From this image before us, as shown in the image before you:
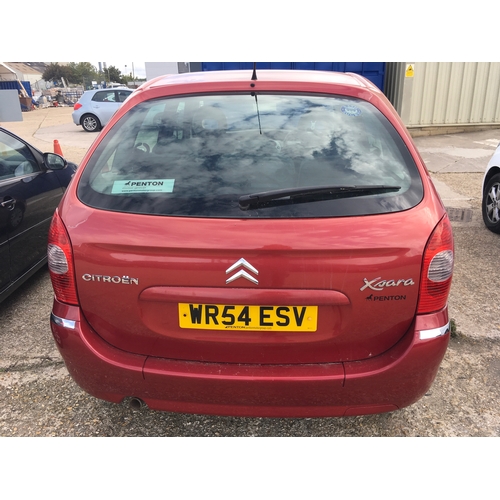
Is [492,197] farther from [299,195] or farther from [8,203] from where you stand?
[8,203]

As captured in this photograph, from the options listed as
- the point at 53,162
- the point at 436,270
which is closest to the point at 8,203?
the point at 53,162

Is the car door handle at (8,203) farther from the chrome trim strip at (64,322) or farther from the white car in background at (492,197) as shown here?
the white car in background at (492,197)

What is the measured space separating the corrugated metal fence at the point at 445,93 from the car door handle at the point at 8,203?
35.8 ft

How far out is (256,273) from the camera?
1729 mm

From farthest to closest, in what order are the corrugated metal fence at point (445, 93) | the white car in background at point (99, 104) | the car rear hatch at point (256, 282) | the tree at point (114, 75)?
the tree at point (114, 75), the white car in background at point (99, 104), the corrugated metal fence at point (445, 93), the car rear hatch at point (256, 282)

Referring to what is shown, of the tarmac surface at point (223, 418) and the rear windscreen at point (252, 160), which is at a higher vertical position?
the rear windscreen at point (252, 160)

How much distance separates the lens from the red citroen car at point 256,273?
68.6 inches

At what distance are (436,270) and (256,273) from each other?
0.72 m

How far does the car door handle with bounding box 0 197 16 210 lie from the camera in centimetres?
336

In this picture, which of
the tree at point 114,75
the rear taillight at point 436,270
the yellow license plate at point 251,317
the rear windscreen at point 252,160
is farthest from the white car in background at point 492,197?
the tree at point 114,75

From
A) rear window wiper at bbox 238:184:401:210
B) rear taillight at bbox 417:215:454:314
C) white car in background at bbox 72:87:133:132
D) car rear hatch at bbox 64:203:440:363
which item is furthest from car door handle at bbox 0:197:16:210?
white car in background at bbox 72:87:133:132

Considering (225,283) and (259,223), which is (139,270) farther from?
(259,223)

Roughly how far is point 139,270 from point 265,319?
1.73ft

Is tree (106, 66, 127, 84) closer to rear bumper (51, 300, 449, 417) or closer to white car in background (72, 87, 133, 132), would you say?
white car in background (72, 87, 133, 132)
